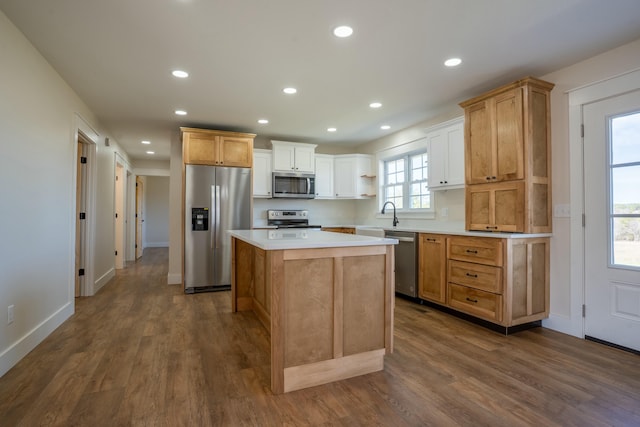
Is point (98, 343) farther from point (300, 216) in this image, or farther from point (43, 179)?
point (300, 216)

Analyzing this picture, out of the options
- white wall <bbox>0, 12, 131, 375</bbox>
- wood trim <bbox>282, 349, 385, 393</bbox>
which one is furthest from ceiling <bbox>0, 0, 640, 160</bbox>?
wood trim <bbox>282, 349, 385, 393</bbox>

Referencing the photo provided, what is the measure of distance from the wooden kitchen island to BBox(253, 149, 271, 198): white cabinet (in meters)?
3.32

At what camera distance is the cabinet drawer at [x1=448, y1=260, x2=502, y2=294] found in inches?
118

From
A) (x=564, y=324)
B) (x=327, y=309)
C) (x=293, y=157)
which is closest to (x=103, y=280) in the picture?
(x=293, y=157)

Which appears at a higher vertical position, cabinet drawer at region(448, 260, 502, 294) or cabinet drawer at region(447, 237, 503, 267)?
cabinet drawer at region(447, 237, 503, 267)

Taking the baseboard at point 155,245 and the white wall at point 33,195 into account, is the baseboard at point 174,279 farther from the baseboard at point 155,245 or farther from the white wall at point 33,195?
the baseboard at point 155,245

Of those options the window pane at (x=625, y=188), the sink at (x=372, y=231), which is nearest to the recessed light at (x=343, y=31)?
the window pane at (x=625, y=188)

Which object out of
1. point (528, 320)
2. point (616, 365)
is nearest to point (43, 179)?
point (528, 320)

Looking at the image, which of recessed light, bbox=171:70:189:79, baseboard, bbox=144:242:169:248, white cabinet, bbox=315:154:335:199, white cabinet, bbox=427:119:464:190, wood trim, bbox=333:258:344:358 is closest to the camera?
wood trim, bbox=333:258:344:358

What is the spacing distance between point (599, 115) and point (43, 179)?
482 centimetres

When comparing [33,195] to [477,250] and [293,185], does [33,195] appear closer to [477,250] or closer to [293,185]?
[293,185]

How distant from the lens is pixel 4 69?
7.35ft

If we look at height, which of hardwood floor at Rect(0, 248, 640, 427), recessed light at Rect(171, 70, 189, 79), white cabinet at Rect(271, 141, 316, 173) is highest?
recessed light at Rect(171, 70, 189, 79)

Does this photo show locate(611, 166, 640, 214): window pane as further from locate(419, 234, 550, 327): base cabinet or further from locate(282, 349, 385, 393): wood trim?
locate(282, 349, 385, 393): wood trim
